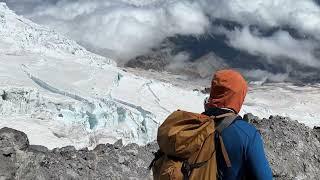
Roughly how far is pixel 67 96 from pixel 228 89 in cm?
3831

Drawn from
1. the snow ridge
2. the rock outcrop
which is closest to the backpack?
the rock outcrop

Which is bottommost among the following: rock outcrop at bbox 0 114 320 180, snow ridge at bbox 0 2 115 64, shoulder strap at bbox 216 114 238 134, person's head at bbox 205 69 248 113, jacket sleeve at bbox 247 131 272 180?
snow ridge at bbox 0 2 115 64

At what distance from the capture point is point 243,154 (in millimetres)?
3557

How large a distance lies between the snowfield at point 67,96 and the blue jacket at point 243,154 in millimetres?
29749

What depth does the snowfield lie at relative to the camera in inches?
1377

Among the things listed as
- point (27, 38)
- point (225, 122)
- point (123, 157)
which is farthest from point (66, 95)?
point (225, 122)

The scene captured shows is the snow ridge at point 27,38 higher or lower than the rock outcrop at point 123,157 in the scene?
lower

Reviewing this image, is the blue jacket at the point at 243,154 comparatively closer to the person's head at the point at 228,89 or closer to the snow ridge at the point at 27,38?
the person's head at the point at 228,89

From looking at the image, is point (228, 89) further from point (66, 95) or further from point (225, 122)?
point (66, 95)

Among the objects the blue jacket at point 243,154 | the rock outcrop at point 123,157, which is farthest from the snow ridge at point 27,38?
the blue jacket at point 243,154

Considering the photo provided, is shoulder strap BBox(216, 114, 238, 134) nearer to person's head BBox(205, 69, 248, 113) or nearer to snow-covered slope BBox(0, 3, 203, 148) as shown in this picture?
person's head BBox(205, 69, 248, 113)

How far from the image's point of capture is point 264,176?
3.47m

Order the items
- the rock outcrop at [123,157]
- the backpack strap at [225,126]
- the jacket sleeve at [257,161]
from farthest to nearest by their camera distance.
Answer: the rock outcrop at [123,157]
the backpack strap at [225,126]
the jacket sleeve at [257,161]

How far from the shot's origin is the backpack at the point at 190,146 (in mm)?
3543
